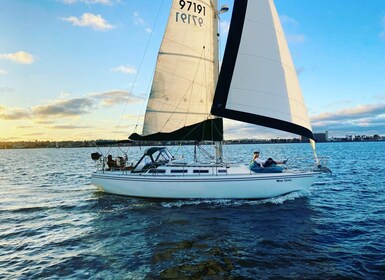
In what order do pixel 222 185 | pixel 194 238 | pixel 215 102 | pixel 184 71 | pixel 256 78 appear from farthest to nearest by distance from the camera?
pixel 184 71 < pixel 215 102 < pixel 256 78 < pixel 222 185 < pixel 194 238

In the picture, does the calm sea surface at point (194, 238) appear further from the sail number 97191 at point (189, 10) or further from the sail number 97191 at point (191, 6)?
the sail number 97191 at point (191, 6)

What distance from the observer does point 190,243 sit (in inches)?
397

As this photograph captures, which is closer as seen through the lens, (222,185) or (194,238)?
(194,238)

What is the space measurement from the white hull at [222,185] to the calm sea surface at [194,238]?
0.47 metres

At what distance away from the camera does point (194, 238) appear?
10602 millimetres

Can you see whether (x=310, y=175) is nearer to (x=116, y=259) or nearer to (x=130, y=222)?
(x=130, y=222)

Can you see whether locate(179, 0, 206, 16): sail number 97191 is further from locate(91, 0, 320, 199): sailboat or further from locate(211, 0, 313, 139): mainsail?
locate(211, 0, 313, 139): mainsail

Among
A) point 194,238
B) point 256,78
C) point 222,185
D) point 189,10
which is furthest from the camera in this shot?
point 189,10

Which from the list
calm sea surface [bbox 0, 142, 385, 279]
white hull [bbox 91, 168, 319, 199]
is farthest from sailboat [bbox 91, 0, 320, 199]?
calm sea surface [bbox 0, 142, 385, 279]

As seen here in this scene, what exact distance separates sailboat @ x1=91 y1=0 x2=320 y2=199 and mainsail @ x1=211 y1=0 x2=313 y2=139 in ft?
→ 0.17

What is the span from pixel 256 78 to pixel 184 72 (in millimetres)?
4662

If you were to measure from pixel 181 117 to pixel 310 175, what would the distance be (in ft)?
26.6

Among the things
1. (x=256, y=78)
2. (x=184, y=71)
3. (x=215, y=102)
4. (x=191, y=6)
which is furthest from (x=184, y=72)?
(x=256, y=78)

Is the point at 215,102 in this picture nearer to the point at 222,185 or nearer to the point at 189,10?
the point at 222,185
